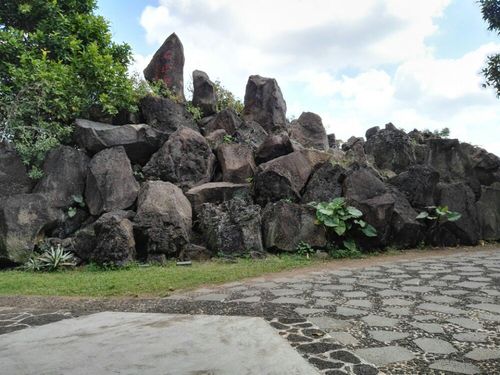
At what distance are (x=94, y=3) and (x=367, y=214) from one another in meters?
10.4

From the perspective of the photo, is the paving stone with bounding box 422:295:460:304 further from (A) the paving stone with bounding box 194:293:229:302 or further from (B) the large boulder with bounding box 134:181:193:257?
(B) the large boulder with bounding box 134:181:193:257

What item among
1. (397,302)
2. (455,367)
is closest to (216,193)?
(397,302)

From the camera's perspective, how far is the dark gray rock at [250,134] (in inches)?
465

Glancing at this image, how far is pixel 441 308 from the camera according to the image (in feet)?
14.7

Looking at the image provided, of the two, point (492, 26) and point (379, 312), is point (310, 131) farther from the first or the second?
point (379, 312)

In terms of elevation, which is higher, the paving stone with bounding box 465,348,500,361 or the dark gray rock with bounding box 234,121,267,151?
the dark gray rock with bounding box 234,121,267,151

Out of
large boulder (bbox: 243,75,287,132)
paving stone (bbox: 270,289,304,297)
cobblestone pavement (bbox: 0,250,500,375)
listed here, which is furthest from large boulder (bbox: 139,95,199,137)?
paving stone (bbox: 270,289,304,297)

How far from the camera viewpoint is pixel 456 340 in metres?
3.47

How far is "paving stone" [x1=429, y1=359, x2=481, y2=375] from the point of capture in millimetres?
2869

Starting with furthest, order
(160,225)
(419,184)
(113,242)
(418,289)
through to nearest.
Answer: (419,184)
(160,225)
(113,242)
(418,289)

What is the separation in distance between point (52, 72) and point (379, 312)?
31.8ft

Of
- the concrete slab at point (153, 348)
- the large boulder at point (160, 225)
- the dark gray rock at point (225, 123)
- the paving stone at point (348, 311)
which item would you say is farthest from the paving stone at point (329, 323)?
the dark gray rock at point (225, 123)

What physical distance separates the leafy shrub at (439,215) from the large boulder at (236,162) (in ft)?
14.0

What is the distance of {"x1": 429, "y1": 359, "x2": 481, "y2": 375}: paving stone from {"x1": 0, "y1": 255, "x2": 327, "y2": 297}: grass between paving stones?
3726 millimetres
